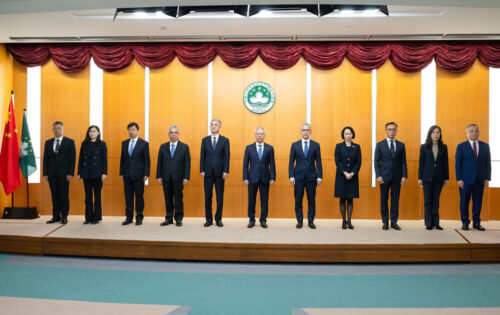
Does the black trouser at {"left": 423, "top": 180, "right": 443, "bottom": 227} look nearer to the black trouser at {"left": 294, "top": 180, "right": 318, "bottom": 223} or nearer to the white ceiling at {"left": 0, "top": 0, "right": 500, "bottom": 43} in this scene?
the black trouser at {"left": 294, "top": 180, "right": 318, "bottom": 223}

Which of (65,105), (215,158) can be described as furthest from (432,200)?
(65,105)

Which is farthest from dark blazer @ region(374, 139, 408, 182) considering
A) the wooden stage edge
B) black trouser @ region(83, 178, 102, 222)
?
black trouser @ region(83, 178, 102, 222)

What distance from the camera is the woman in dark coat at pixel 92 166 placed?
537cm

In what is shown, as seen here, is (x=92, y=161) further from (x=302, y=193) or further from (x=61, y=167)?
(x=302, y=193)

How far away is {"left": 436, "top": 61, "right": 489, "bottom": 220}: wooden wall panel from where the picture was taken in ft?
20.3

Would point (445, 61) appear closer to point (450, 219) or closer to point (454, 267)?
point (450, 219)

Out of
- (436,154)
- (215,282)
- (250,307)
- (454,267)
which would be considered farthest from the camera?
(436,154)

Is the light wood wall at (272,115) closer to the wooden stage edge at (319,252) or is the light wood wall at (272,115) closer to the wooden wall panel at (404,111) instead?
the wooden wall panel at (404,111)

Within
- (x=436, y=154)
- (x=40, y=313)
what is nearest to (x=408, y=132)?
(x=436, y=154)

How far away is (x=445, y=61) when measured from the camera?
6.13 meters

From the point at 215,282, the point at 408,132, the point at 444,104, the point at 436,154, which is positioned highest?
the point at 444,104

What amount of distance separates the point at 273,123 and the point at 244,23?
177 centimetres

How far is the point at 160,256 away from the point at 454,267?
3465 mm

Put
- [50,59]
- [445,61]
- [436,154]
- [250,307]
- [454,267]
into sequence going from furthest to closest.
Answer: [50,59] < [445,61] < [436,154] < [454,267] < [250,307]
